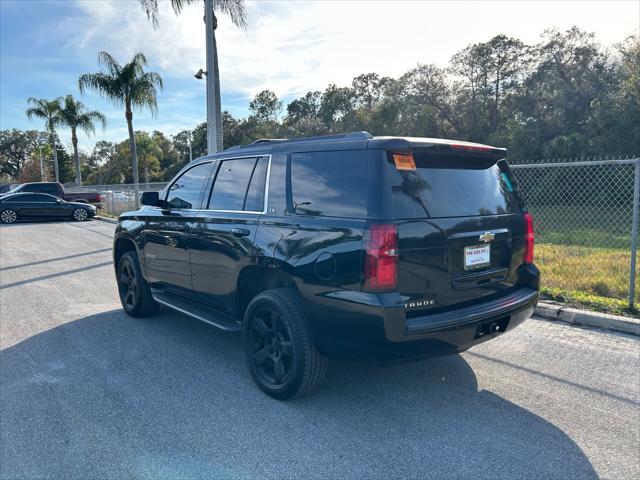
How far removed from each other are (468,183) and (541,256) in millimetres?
5994

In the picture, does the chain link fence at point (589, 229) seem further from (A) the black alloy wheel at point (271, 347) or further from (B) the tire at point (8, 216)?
(B) the tire at point (8, 216)

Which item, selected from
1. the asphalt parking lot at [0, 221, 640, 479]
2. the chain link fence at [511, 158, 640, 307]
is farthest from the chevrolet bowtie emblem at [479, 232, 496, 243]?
the chain link fence at [511, 158, 640, 307]

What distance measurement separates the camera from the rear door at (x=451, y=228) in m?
2.93

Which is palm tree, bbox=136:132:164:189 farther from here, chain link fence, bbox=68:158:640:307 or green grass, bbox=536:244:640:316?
green grass, bbox=536:244:640:316

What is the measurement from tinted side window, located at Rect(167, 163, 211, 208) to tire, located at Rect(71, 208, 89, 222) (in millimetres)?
17750

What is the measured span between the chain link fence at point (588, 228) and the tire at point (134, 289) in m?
4.99

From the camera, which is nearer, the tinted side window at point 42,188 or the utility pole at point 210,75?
the utility pole at point 210,75

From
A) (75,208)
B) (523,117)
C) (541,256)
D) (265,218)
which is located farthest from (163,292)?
(523,117)

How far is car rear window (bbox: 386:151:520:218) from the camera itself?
299 centimetres

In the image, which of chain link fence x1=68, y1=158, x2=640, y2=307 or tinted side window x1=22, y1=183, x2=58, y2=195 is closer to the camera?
chain link fence x1=68, y1=158, x2=640, y2=307

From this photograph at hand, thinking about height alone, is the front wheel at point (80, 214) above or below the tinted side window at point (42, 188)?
below

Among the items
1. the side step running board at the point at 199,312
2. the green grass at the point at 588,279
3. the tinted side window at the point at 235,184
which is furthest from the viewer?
the green grass at the point at 588,279

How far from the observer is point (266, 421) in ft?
10.6

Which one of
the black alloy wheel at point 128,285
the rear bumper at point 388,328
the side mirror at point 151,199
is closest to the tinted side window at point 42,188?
the black alloy wheel at point 128,285
